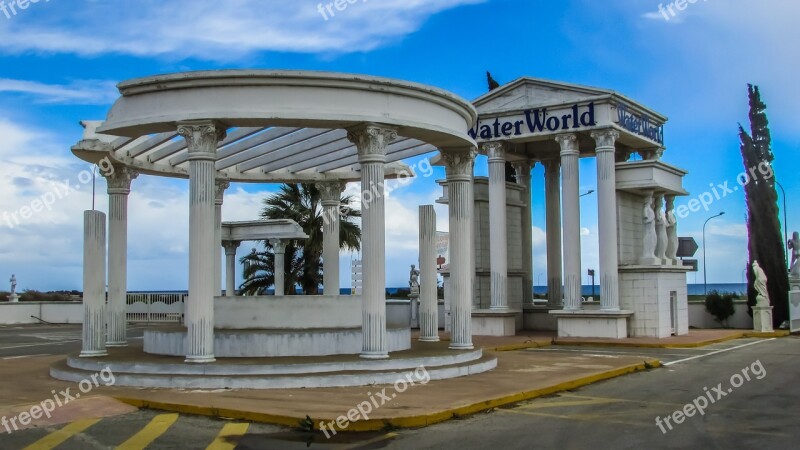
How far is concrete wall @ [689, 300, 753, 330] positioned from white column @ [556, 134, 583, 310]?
11.1 m

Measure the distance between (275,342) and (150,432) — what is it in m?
5.56

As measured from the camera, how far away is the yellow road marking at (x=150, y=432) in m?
9.72

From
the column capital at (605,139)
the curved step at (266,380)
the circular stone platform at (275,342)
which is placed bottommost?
the curved step at (266,380)

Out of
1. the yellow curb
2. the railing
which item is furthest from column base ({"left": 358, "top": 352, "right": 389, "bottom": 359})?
the railing

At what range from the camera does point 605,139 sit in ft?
90.6

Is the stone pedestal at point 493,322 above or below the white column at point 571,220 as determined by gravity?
below

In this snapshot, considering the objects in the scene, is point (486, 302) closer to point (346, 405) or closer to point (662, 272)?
point (662, 272)

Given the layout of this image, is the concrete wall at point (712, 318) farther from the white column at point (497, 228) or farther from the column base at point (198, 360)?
the column base at point (198, 360)

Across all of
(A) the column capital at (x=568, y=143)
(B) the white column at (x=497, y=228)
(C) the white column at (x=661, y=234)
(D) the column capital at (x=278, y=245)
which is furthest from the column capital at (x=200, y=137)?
(C) the white column at (x=661, y=234)

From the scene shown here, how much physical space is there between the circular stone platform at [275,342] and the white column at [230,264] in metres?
15.0

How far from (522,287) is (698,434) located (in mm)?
22444

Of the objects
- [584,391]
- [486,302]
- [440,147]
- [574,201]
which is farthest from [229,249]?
[584,391]

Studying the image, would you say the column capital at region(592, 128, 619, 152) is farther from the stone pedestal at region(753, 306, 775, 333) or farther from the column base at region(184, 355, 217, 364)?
the column base at region(184, 355, 217, 364)

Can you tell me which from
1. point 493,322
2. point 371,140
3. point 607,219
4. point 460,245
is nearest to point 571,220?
point 607,219
